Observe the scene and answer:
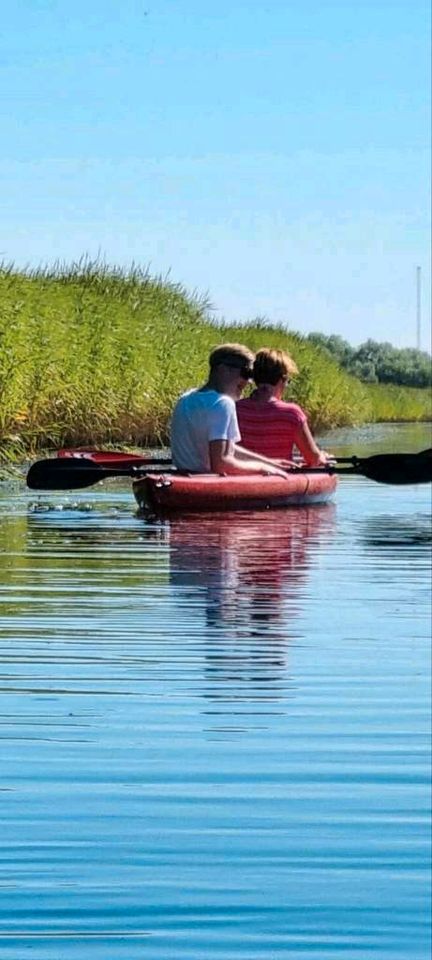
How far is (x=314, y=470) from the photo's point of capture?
14.3 meters

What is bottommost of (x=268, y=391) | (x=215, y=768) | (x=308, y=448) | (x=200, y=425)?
(x=215, y=768)

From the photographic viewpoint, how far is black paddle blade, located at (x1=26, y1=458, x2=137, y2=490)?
536 inches

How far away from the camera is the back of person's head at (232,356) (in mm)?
12109

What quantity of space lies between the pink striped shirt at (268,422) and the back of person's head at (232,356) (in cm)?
125

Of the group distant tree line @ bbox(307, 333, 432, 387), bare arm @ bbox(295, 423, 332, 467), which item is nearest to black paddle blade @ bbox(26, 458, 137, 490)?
bare arm @ bbox(295, 423, 332, 467)

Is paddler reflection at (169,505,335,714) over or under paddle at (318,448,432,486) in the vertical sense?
under

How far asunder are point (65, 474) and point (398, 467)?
Result: 2.21m

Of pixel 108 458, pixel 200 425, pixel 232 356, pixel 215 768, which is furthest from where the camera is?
pixel 108 458

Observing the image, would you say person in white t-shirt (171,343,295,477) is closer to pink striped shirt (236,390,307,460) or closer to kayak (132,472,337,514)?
kayak (132,472,337,514)

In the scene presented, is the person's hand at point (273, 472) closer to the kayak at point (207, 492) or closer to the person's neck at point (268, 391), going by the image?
the kayak at point (207, 492)

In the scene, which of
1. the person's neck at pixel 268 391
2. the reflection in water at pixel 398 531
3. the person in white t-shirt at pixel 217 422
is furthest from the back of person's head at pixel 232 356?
the reflection in water at pixel 398 531

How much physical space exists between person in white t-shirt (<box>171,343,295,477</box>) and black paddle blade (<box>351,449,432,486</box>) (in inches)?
29.5

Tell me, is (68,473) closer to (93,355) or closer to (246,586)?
(246,586)

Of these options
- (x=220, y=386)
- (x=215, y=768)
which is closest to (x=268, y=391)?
(x=220, y=386)
